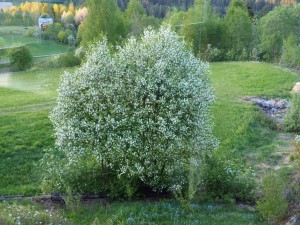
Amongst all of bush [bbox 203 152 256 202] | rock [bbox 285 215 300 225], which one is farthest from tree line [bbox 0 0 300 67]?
rock [bbox 285 215 300 225]

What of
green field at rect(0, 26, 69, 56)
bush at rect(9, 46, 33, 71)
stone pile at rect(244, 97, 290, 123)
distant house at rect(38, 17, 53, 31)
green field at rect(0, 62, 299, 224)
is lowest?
stone pile at rect(244, 97, 290, 123)

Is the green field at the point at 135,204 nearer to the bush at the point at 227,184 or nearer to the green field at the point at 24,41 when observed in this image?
the bush at the point at 227,184

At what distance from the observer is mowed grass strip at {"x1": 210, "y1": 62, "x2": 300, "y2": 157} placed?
20500mm

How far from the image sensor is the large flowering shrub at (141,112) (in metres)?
13.3

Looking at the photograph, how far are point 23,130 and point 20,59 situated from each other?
1391 cm

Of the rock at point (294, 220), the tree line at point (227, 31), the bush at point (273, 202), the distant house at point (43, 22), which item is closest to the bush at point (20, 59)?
the distant house at point (43, 22)

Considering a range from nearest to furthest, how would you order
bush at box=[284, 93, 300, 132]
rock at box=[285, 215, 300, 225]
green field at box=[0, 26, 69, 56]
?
rock at box=[285, 215, 300, 225] → bush at box=[284, 93, 300, 132] → green field at box=[0, 26, 69, 56]

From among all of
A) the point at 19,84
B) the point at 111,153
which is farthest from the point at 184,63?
the point at 19,84

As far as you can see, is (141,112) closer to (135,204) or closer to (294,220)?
(135,204)

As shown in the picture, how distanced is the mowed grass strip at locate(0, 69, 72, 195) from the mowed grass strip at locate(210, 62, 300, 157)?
792cm

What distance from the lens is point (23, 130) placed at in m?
20.1

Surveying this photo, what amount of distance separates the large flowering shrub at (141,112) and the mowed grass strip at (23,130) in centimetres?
277

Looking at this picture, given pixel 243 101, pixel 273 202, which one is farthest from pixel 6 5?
pixel 273 202

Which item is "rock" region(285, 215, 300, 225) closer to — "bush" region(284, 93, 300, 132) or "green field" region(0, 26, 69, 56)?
"bush" region(284, 93, 300, 132)
